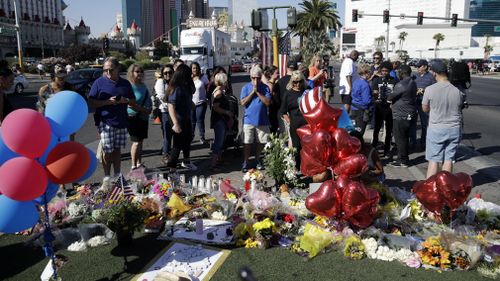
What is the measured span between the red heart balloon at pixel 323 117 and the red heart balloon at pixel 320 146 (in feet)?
0.94

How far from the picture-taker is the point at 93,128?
38.7 feet

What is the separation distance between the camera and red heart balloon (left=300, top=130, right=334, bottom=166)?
4.10 metres

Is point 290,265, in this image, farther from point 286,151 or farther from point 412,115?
point 412,115

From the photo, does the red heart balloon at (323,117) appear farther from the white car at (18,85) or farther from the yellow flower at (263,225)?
the white car at (18,85)

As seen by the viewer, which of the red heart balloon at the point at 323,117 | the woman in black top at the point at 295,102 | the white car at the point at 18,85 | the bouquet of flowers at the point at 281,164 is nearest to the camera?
the red heart balloon at the point at 323,117

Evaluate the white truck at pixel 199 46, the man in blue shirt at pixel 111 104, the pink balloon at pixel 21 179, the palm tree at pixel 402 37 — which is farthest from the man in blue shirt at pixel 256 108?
the palm tree at pixel 402 37

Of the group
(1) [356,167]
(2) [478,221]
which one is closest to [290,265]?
(1) [356,167]

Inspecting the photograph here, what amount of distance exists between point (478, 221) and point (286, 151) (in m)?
2.39

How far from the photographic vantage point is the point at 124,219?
3.96 meters

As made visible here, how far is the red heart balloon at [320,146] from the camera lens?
13.4ft

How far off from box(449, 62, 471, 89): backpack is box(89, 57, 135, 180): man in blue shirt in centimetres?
623

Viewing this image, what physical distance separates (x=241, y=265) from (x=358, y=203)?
47.9 inches

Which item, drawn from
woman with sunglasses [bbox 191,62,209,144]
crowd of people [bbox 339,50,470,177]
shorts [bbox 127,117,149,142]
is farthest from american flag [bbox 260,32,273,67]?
shorts [bbox 127,117,149,142]

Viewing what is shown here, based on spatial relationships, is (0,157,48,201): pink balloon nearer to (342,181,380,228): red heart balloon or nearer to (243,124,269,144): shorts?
(342,181,380,228): red heart balloon
